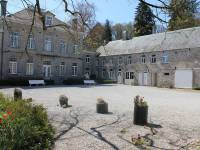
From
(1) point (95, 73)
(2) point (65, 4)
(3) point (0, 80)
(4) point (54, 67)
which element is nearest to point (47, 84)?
(4) point (54, 67)

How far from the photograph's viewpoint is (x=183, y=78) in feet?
119

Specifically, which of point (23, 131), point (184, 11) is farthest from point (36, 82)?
point (184, 11)

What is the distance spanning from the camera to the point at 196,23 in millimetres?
6777

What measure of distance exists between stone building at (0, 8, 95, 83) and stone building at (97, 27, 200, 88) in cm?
581

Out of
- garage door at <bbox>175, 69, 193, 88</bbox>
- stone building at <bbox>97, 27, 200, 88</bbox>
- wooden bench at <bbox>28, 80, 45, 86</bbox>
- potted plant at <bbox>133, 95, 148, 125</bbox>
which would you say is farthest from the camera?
stone building at <bbox>97, 27, 200, 88</bbox>

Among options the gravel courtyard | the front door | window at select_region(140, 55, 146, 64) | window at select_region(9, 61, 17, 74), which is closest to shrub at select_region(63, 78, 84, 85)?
the front door

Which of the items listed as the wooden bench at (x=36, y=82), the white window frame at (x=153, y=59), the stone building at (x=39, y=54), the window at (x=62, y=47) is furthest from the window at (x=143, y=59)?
the wooden bench at (x=36, y=82)

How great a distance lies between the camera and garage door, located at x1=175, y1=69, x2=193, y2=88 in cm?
3566

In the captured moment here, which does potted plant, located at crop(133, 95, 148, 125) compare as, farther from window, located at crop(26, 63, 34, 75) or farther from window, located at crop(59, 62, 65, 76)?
window, located at crop(59, 62, 65, 76)

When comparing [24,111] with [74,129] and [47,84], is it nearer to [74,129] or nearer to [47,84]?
[74,129]

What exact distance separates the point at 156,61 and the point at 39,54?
55.4 ft

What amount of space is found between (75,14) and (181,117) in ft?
22.6

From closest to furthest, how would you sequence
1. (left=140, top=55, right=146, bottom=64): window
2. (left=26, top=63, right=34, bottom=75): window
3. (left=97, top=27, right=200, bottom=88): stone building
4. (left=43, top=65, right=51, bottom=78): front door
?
(left=97, top=27, right=200, bottom=88): stone building → (left=26, top=63, right=34, bottom=75): window → (left=43, top=65, right=51, bottom=78): front door → (left=140, top=55, right=146, bottom=64): window

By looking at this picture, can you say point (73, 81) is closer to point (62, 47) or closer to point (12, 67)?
point (62, 47)
